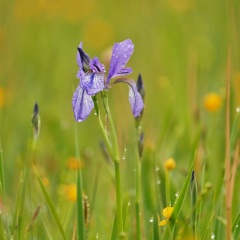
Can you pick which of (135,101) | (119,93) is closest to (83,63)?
(135,101)

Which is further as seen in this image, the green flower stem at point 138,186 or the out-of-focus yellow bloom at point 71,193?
the out-of-focus yellow bloom at point 71,193

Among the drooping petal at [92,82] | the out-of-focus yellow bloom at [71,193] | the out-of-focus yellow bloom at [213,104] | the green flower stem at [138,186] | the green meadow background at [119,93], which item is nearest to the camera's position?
the drooping petal at [92,82]

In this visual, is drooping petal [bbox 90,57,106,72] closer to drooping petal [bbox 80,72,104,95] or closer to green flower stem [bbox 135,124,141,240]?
drooping petal [bbox 80,72,104,95]

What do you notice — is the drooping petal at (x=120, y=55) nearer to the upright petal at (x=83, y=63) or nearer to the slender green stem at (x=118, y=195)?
the upright petal at (x=83, y=63)

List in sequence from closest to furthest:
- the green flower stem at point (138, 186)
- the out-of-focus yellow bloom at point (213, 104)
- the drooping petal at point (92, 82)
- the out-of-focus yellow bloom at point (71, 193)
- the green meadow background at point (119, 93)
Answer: the drooping petal at point (92, 82), the green flower stem at point (138, 186), the out-of-focus yellow bloom at point (71, 193), the green meadow background at point (119, 93), the out-of-focus yellow bloom at point (213, 104)

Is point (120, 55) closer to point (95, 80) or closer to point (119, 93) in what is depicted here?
point (95, 80)

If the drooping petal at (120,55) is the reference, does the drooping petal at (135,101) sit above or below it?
below

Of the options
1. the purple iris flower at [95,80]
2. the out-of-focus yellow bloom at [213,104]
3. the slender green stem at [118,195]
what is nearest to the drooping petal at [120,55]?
the purple iris flower at [95,80]
